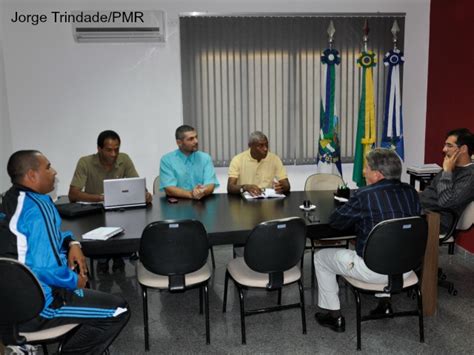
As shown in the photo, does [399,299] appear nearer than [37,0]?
Yes

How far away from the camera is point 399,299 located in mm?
3865

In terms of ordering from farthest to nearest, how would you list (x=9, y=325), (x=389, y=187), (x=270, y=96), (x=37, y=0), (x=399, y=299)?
(x=270, y=96) → (x=37, y=0) → (x=399, y=299) → (x=389, y=187) → (x=9, y=325)

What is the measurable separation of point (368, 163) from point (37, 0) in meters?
4.15

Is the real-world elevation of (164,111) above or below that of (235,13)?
below

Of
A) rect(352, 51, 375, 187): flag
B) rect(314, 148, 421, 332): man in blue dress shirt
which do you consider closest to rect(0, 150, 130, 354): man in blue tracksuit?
rect(314, 148, 421, 332): man in blue dress shirt

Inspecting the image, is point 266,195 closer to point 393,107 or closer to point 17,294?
point 17,294

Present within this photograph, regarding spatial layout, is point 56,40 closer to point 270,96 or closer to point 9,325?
point 270,96

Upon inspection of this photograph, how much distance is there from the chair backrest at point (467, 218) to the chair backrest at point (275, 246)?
169 cm

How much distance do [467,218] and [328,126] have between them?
2005 millimetres

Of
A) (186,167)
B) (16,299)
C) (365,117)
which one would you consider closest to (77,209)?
(186,167)

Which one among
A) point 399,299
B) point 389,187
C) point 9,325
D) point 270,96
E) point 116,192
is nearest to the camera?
point 9,325

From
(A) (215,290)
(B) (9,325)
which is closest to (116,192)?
(A) (215,290)

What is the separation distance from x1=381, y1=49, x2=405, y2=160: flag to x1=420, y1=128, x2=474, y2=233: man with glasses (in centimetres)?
154

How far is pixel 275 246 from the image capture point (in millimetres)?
2930
